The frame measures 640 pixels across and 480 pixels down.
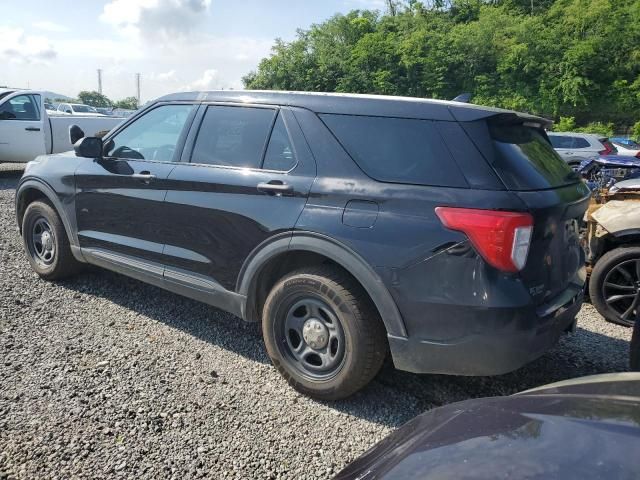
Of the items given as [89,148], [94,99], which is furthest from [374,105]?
[94,99]

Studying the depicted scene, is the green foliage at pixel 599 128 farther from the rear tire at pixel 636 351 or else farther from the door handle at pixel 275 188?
the door handle at pixel 275 188

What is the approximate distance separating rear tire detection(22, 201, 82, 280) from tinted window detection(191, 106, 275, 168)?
1767 mm

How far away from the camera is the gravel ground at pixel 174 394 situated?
2.63 metres

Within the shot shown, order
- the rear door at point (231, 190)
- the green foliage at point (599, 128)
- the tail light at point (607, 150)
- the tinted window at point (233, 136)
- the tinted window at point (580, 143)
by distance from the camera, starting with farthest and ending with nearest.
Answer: the green foliage at point (599, 128) → the tinted window at point (580, 143) → the tail light at point (607, 150) → the tinted window at point (233, 136) → the rear door at point (231, 190)

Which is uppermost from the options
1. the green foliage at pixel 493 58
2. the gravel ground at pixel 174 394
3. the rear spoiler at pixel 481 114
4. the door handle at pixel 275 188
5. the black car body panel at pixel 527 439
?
the green foliage at pixel 493 58

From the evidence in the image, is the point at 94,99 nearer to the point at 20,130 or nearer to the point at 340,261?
the point at 20,130

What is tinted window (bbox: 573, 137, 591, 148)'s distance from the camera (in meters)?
16.5

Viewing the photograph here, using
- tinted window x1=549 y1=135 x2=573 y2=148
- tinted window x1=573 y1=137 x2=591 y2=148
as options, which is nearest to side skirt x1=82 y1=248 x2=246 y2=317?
tinted window x1=549 y1=135 x2=573 y2=148

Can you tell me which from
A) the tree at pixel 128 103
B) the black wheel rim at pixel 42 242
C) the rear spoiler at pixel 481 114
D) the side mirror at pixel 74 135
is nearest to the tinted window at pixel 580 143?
the rear spoiler at pixel 481 114

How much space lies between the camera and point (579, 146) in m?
16.5

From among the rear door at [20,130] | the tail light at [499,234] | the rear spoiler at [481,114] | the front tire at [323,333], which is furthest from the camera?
the rear door at [20,130]

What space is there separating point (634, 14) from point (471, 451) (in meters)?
40.6

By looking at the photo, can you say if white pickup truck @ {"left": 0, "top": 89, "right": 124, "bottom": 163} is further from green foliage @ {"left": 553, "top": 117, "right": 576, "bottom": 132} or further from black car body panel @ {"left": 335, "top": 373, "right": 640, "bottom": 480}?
green foliage @ {"left": 553, "top": 117, "right": 576, "bottom": 132}

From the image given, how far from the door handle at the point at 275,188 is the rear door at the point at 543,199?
115 cm
